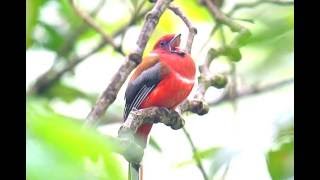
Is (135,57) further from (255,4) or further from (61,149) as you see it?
(61,149)

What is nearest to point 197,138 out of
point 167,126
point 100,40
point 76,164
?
point 167,126

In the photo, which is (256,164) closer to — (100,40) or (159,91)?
(159,91)

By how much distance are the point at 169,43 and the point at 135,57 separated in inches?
2.5

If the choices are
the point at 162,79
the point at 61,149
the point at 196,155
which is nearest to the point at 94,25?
the point at 162,79

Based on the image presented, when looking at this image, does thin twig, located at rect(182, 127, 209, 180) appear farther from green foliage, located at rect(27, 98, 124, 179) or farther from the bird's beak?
green foliage, located at rect(27, 98, 124, 179)

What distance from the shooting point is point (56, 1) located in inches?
27.3

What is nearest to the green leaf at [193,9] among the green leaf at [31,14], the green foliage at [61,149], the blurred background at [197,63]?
the blurred background at [197,63]

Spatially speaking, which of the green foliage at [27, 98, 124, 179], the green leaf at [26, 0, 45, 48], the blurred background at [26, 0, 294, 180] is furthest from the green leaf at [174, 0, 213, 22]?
the green foliage at [27, 98, 124, 179]

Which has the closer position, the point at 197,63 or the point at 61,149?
the point at 61,149

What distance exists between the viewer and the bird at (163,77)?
78 centimetres

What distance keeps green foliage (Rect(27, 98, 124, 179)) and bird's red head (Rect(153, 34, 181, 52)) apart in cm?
59

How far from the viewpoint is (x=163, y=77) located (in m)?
0.82
